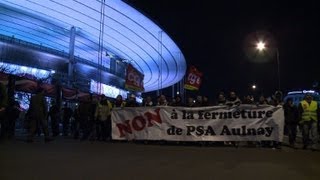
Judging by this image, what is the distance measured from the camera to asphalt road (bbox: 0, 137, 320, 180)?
809 cm

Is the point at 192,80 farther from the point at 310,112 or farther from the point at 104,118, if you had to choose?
the point at 310,112

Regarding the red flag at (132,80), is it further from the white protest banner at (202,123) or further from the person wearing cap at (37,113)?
the person wearing cap at (37,113)

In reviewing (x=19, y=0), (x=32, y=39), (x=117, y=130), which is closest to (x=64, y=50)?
(x=32, y=39)

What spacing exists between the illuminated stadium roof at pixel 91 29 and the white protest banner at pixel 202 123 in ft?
78.2

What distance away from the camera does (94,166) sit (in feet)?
30.1

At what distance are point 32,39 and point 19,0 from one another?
12.2 m

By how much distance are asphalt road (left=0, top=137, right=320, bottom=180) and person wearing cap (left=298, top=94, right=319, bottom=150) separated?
213cm

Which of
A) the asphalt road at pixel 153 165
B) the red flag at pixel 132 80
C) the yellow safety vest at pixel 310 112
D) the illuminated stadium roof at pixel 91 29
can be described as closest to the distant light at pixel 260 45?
the red flag at pixel 132 80

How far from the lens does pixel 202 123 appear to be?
610 inches

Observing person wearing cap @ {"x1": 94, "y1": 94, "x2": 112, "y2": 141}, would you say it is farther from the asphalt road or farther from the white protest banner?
the asphalt road

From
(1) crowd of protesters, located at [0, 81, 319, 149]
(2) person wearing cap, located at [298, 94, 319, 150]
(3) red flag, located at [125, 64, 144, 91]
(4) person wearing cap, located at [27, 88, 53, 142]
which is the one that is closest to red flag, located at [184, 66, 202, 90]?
(3) red flag, located at [125, 64, 144, 91]

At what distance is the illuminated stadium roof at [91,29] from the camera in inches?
1587

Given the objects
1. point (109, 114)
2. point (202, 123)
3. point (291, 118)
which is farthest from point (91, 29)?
point (291, 118)

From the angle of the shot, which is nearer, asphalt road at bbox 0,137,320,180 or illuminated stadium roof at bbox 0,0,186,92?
asphalt road at bbox 0,137,320,180
